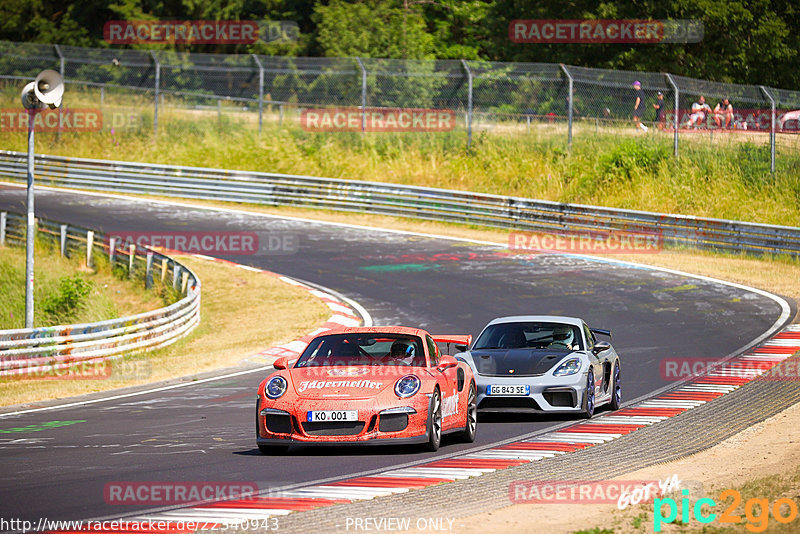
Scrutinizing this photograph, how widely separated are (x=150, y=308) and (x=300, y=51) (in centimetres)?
3967

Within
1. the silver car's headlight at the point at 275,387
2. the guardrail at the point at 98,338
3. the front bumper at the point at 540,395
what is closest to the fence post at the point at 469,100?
the guardrail at the point at 98,338

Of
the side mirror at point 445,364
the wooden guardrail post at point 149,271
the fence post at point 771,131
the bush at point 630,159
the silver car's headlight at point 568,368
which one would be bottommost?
the wooden guardrail post at point 149,271

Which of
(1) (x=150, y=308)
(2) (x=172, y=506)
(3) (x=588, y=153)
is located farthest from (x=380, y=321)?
(3) (x=588, y=153)

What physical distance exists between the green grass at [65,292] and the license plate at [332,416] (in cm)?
1417

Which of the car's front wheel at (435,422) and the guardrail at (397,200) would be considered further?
the guardrail at (397,200)

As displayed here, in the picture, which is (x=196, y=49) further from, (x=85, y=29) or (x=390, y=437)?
(x=390, y=437)

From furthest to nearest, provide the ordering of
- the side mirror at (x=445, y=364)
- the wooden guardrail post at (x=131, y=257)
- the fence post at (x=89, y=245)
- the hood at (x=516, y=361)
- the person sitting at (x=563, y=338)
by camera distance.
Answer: the fence post at (x=89, y=245) → the wooden guardrail post at (x=131, y=257) → the person sitting at (x=563, y=338) → the hood at (x=516, y=361) → the side mirror at (x=445, y=364)

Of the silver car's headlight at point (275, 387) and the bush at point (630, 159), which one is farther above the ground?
the bush at point (630, 159)

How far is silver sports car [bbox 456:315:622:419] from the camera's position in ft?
40.4

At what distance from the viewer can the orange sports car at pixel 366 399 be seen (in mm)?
10039

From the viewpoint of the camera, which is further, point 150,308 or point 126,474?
point 150,308

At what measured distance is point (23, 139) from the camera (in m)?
44.0

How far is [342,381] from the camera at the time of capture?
10398mm

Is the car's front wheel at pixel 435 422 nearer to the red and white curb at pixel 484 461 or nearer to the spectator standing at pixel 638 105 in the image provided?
the red and white curb at pixel 484 461
